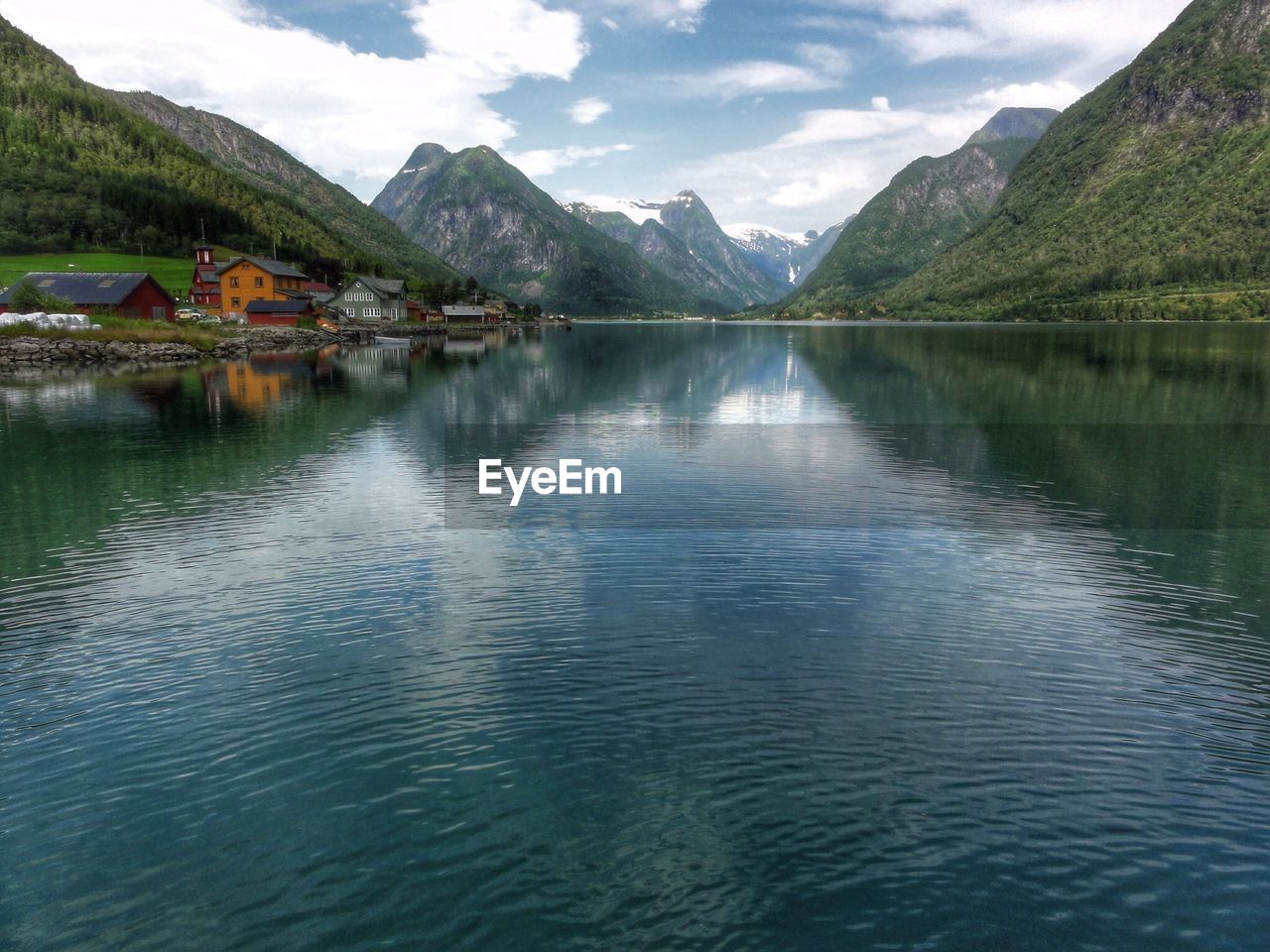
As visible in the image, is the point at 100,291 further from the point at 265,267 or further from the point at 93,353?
the point at 265,267

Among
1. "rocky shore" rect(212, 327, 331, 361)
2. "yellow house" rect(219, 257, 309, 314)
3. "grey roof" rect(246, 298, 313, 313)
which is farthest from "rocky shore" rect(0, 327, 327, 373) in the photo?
"yellow house" rect(219, 257, 309, 314)

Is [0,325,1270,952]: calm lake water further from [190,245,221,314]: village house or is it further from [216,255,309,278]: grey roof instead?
[190,245,221,314]: village house

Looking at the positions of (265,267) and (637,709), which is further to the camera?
(265,267)

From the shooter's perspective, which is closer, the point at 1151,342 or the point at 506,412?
the point at 506,412

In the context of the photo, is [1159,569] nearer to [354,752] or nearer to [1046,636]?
[1046,636]

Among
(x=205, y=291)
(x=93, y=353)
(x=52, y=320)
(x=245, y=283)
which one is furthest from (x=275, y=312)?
(x=93, y=353)

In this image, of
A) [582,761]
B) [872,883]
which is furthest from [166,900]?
[872,883]

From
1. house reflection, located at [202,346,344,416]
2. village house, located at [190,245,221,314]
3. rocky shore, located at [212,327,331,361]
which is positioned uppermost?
village house, located at [190,245,221,314]
